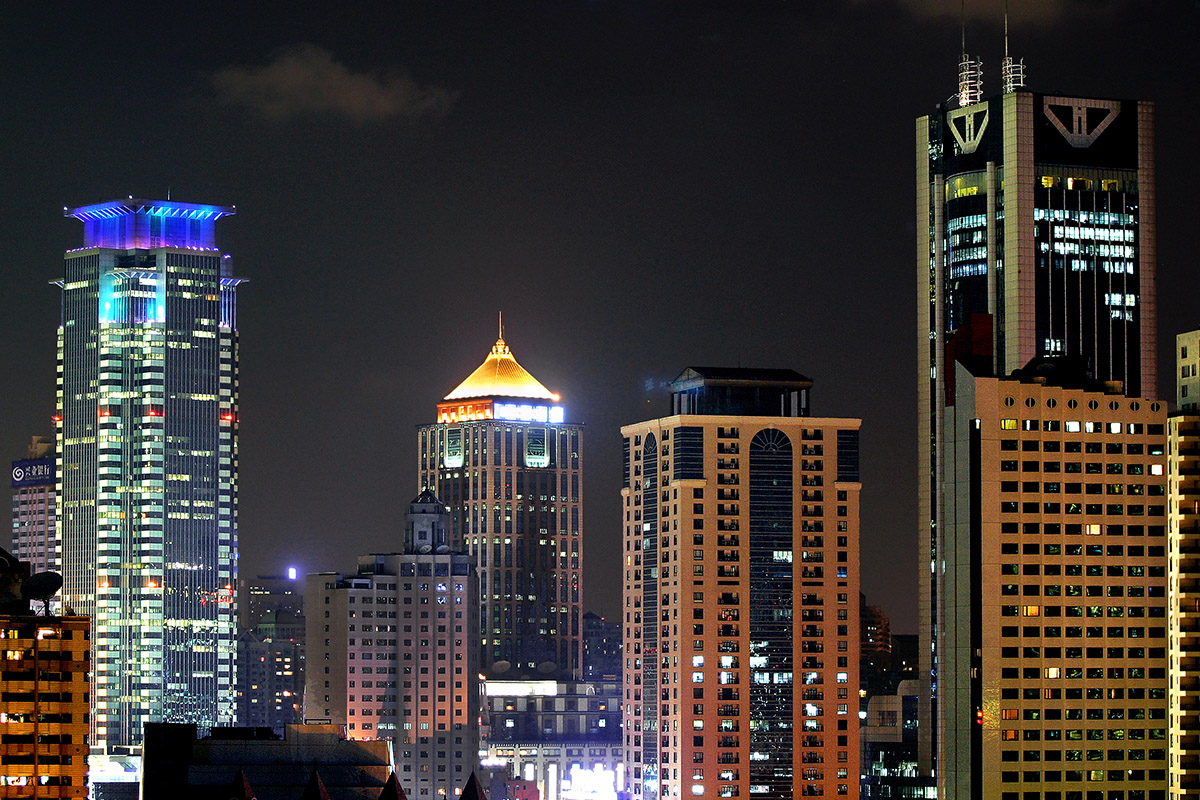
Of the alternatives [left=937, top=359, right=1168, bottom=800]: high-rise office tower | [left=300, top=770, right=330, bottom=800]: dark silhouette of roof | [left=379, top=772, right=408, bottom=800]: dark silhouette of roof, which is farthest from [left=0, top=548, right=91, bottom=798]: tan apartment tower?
[left=937, top=359, right=1168, bottom=800]: high-rise office tower

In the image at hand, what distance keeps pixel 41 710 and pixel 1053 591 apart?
6106 cm

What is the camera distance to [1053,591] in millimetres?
162500

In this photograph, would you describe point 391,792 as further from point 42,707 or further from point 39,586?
point 39,586

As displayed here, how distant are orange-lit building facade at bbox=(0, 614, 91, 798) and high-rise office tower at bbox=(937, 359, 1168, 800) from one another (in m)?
52.6

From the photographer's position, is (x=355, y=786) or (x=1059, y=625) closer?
(x=1059, y=625)

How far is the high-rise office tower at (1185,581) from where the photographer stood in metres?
162

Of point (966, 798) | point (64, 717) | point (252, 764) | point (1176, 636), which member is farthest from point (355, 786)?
point (1176, 636)

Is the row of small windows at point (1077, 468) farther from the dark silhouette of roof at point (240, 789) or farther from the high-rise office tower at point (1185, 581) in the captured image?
the dark silhouette of roof at point (240, 789)

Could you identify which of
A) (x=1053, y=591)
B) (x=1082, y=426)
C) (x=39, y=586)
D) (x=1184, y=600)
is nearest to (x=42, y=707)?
(x=39, y=586)

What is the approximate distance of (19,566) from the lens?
171 m

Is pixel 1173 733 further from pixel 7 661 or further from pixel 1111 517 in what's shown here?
pixel 7 661

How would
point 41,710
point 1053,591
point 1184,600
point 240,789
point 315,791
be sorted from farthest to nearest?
point 240,789 < point 315,791 < point 1184,600 < point 41,710 < point 1053,591

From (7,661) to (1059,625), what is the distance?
6288cm

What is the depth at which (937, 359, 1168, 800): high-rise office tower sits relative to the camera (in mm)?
159250
